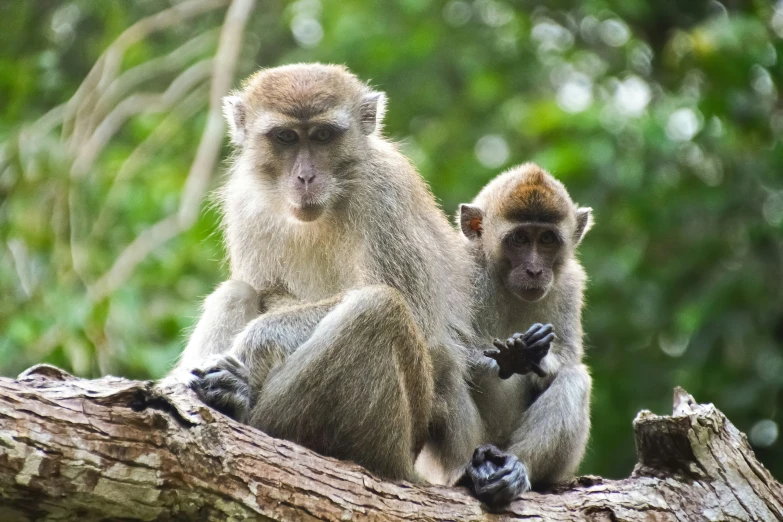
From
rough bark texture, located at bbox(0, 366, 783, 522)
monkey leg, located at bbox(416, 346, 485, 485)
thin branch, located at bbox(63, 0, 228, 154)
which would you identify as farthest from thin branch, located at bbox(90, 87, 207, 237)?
rough bark texture, located at bbox(0, 366, 783, 522)

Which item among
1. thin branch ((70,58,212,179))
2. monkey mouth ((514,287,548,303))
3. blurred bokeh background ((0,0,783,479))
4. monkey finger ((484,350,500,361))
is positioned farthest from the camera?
thin branch ((70,58,212,179))

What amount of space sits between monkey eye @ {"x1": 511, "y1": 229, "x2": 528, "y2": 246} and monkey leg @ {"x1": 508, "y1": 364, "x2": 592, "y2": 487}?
1188 mm

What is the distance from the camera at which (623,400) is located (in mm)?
13305

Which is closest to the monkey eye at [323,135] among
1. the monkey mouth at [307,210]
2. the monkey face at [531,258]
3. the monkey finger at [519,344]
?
the monkey mouth at [307,210]

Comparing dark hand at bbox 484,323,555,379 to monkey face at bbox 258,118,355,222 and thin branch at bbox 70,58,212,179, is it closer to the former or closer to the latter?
monkey face at bbox 258,118,355,222

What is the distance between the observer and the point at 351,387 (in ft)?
19.0

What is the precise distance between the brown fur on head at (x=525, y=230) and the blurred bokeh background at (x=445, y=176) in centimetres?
255

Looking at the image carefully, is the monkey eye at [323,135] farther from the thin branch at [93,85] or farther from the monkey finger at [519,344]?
the thin branch at [93,85]

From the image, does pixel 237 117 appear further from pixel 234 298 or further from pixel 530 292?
pixel 530 292

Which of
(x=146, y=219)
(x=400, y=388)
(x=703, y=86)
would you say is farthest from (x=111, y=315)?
(x=703, y=86)

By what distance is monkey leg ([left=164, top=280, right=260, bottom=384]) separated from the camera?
6754mm

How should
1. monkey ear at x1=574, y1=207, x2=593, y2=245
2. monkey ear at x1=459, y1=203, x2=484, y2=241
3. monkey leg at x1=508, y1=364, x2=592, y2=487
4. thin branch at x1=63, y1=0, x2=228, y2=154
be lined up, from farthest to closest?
1. thin branch at x1=63, y1=0, x2=228, y2=154
2. monkey ear at x1=574, y1=207, x2=593, y2=245
3. monkey ear at x1=459, y1=203, x2=484, y2=241
4. monkey leg at x1=508, y1=364, x2=592, y2=487

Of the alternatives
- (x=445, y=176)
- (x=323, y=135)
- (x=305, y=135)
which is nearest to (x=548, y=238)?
(x=323, y=135)

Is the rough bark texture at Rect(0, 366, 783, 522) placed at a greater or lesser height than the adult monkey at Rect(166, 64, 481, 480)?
lesser
